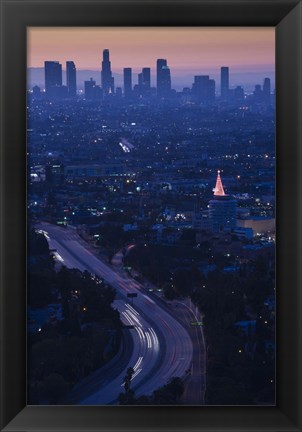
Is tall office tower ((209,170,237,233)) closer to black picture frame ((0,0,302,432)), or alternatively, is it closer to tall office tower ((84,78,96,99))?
black picture frame ((0,0,302,432))

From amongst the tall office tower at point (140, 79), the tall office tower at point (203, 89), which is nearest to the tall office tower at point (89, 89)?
the tall office tower at point (140, 79)

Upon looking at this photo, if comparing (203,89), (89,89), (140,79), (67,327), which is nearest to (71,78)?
(89,89)

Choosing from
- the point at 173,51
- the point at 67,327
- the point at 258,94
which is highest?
the point at 173,51

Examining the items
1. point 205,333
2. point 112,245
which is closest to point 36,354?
point 112,245

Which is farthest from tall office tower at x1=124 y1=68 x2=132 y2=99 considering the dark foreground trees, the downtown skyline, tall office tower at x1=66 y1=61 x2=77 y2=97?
the dark foreground trees
